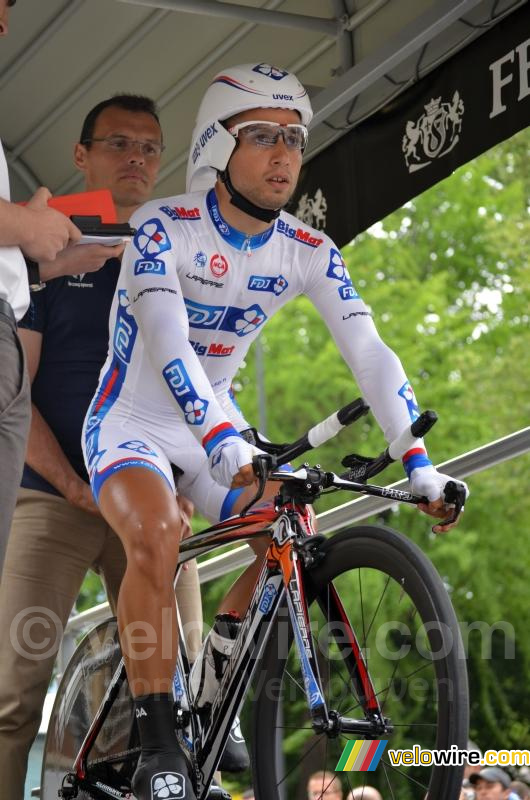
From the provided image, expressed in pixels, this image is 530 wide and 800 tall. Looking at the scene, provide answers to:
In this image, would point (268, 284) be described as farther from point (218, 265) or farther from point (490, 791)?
point (490, 791)

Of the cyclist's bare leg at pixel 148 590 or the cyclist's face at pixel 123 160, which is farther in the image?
the cyclist's face at pixel 123 160

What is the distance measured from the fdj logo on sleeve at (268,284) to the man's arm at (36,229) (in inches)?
38.5

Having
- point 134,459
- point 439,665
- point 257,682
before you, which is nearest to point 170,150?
point 134,459

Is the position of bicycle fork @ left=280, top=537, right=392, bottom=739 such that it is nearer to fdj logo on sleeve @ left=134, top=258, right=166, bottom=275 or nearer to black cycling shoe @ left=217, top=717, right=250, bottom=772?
black cycling shoe @ left=217, top=717, right=250, bottom=772

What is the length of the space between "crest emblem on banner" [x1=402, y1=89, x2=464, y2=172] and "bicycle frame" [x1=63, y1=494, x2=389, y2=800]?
85.7 inches

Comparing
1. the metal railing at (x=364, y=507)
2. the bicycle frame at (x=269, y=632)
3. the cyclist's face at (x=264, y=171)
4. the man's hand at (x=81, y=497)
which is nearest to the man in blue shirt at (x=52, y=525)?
the man's hand at (x=81, y=497)

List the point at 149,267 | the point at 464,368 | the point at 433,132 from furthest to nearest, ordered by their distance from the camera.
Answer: the point at 464,368
the point at 433,132
the point at 149,267

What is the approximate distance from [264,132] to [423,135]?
4.85 ft

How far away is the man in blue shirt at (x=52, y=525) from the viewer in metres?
4.17

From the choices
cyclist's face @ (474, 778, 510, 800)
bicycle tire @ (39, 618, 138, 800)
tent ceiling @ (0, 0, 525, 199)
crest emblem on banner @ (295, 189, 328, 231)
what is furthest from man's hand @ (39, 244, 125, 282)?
cyclist's face @ (474, 778, 510, 800)

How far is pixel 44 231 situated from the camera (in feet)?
9.41

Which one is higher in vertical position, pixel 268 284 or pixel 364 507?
pixel 268 284

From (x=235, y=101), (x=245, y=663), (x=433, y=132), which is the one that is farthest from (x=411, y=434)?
(x=433, y=132)

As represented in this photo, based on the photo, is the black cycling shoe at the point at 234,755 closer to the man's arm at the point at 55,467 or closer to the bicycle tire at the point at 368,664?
the bicycle tire at the point at 368,664
